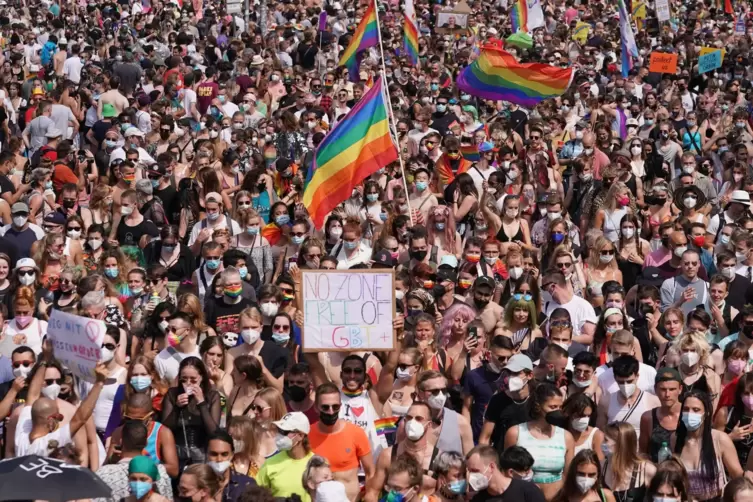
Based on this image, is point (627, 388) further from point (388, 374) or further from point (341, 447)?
point (341, 447)

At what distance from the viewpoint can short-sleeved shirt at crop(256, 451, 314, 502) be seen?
27.7 ft

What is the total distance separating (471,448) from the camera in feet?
30.0

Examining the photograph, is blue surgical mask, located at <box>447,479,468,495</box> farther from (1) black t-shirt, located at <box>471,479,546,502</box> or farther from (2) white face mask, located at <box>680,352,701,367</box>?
(2) white face mask, located at <box>680,352,701,367</box>

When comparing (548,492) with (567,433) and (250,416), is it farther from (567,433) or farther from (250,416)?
(250,416)

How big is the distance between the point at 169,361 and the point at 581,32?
18.1 m

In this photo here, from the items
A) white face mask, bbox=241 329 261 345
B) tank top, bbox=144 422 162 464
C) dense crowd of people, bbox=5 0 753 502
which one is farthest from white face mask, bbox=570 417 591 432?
white face mask, bbox=241 329 261 345

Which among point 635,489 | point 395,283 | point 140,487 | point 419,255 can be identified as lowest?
point 635,489

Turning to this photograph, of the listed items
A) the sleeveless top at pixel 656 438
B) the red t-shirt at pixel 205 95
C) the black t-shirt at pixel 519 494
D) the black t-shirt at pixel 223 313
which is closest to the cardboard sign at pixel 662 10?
the red t-shirt at pixel 205 95

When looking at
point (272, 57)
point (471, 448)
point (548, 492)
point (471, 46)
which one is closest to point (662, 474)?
point (548, 492)

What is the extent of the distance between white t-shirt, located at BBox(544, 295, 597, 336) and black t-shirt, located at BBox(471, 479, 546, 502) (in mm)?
3429

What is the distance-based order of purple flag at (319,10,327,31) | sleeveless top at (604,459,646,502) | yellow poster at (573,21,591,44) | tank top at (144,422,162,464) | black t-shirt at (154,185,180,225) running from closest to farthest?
1. sleeveless top at (604,459,646,502)
2. tank top at (144,422,162,464)
3. black t-shirt at (154,185,180,225)
4. purple flag at (319,10,327,31)
5. yellow poster at (573,21,591,44)

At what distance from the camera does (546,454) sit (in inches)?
347

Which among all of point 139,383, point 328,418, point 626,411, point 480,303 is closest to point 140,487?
point 328,418

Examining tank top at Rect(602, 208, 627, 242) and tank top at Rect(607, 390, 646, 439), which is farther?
tank top at Rect(602, 208, 627, 242)
